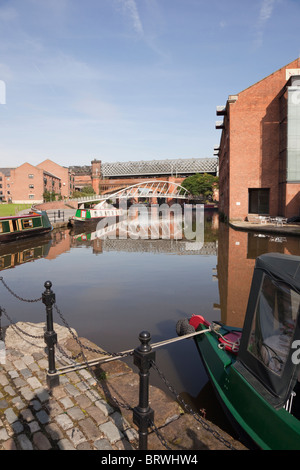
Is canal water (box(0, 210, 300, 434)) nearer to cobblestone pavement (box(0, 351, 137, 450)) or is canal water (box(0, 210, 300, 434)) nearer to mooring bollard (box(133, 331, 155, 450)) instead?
cobblestone pavement (box(0, 351, 137, 450))

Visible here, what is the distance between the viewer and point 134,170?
130500 millimetres

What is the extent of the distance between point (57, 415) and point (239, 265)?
10698 millimetres

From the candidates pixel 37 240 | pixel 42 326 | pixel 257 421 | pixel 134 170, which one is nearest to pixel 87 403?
pixel 257 421

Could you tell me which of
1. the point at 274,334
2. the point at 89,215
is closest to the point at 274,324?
the point at 274,334

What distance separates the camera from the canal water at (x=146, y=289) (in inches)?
238

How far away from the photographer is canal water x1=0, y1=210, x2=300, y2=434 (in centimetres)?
605

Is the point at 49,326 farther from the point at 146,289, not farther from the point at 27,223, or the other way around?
the point at 27,223

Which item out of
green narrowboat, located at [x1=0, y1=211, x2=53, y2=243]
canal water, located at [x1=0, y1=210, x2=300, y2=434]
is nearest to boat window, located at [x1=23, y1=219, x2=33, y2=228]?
green narrowboat, located at [x1=0, y1=211, x2=53, y2=243]

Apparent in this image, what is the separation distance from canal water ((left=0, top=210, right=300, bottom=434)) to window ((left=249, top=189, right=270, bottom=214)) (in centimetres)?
1427

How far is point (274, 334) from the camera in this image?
3285mm

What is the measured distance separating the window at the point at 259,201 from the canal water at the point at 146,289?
14273 mm

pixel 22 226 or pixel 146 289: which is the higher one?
pixel 22 226
